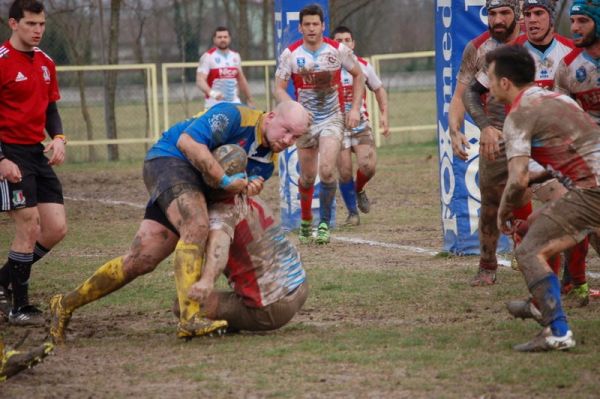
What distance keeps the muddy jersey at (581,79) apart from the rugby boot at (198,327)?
104 inches

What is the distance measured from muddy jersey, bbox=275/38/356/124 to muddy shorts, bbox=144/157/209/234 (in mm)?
4680

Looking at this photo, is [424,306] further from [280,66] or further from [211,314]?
[280,66]

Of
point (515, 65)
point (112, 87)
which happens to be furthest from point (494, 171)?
point (112, 87)

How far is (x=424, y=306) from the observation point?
7.39 m

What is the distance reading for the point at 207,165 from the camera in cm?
618

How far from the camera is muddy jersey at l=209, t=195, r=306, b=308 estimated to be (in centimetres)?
653

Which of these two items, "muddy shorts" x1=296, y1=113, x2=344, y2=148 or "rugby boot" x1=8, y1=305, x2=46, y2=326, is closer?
"rugby boot" x1=8, y1=305, x2=46, y2=326

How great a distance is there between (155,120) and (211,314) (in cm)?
1462

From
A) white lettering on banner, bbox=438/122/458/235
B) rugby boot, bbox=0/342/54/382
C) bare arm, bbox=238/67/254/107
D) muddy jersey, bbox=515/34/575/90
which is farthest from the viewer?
bare arm, bbox=238/67/254/107

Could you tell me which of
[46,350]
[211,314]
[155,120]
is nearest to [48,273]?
[211,314]

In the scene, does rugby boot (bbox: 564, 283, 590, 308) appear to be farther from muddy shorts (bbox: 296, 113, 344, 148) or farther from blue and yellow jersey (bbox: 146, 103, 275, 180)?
muddy shorts (bbox: 296, 113, 344, 148)

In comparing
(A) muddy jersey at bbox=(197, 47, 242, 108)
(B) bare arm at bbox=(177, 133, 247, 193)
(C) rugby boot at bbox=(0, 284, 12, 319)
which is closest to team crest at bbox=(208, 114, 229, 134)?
(B) bare arm at bbox=(177, 133, 247, 193)

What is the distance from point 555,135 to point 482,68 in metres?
2.20

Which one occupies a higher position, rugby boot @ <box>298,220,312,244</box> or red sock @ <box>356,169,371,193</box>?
red sock @ <box>356,169,371,193</box>
